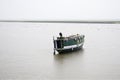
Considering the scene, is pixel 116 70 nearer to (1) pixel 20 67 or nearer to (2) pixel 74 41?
(1) pixel 20 67

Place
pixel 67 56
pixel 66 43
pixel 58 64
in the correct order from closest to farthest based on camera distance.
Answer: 1. pixel 58 64
2. pixel 67 56
3. pixel 66 43

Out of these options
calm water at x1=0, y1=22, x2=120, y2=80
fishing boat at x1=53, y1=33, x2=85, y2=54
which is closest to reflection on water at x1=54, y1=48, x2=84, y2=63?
calm water at x1=0, y1=22, x2=120, y2=80

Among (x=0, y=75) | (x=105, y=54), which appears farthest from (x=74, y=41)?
(x=0, y=75)

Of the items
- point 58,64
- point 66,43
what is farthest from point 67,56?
point 58,64

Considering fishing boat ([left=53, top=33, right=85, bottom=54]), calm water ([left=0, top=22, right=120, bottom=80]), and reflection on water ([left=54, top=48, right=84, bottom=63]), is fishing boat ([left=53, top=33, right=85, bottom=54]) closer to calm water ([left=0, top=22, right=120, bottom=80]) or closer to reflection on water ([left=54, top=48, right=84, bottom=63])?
reflection on water ([left=54, top=48, right=84, bottom=63])

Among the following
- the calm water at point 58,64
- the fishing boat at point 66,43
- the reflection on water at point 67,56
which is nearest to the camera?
the calm water at point 58,64

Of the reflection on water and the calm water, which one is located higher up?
the calm water

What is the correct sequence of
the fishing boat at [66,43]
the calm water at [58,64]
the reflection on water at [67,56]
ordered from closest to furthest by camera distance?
the calm water at [58,64] < the reflection on water at [67,56] < the fishing boat at [66,43]

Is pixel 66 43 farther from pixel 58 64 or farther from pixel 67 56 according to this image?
pixel 58 64

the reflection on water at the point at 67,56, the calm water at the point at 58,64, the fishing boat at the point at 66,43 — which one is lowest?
the reflection on water at the point at 67,56

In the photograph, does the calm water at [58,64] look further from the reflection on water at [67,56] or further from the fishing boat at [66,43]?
the fishing boat at [66,43]

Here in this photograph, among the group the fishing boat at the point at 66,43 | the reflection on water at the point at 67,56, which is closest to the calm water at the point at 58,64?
the reflection on water at the point at 67,56

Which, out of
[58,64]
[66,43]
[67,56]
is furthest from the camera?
[66,43]

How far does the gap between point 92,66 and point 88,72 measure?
5.47ft
